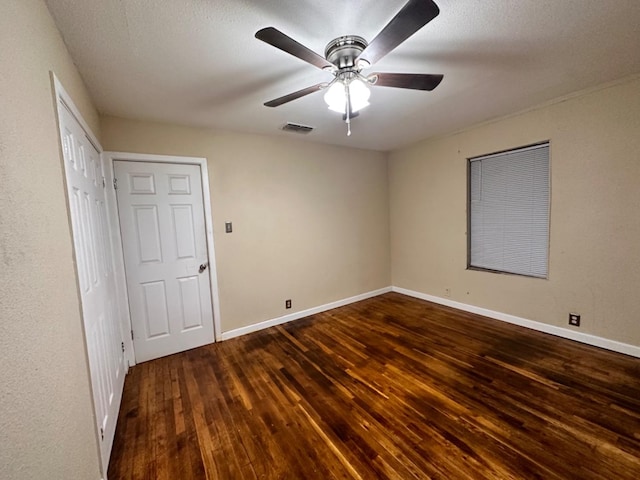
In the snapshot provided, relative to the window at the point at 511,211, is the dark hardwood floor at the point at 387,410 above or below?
below

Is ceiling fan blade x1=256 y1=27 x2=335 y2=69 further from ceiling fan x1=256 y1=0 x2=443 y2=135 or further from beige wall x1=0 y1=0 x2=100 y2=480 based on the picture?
beige wall x1=0 y1=0 x2=100 y2=480

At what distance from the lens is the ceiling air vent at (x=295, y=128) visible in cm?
307

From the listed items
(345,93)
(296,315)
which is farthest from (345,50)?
(296,315)

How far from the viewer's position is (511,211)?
10.8 ft

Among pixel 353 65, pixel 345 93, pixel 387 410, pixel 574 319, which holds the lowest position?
pixel 387 410

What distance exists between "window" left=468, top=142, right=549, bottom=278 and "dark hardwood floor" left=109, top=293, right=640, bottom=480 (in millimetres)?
840

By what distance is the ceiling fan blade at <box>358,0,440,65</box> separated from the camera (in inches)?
41.4

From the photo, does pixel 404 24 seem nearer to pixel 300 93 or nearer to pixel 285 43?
pixel 285 43

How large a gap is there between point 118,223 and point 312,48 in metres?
2.35

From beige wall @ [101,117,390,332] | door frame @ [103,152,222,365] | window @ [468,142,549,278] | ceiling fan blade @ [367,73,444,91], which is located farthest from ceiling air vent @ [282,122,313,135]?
window @ [468,142,549,278]

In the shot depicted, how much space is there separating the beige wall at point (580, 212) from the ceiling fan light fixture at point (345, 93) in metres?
2.42

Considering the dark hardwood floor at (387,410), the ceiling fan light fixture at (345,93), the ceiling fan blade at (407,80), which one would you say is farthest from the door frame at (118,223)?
the ceiling fan blade at (407,80)

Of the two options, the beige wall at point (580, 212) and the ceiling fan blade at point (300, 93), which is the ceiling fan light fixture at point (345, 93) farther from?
the beige wall at point (580, 212)

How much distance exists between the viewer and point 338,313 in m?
3.92
